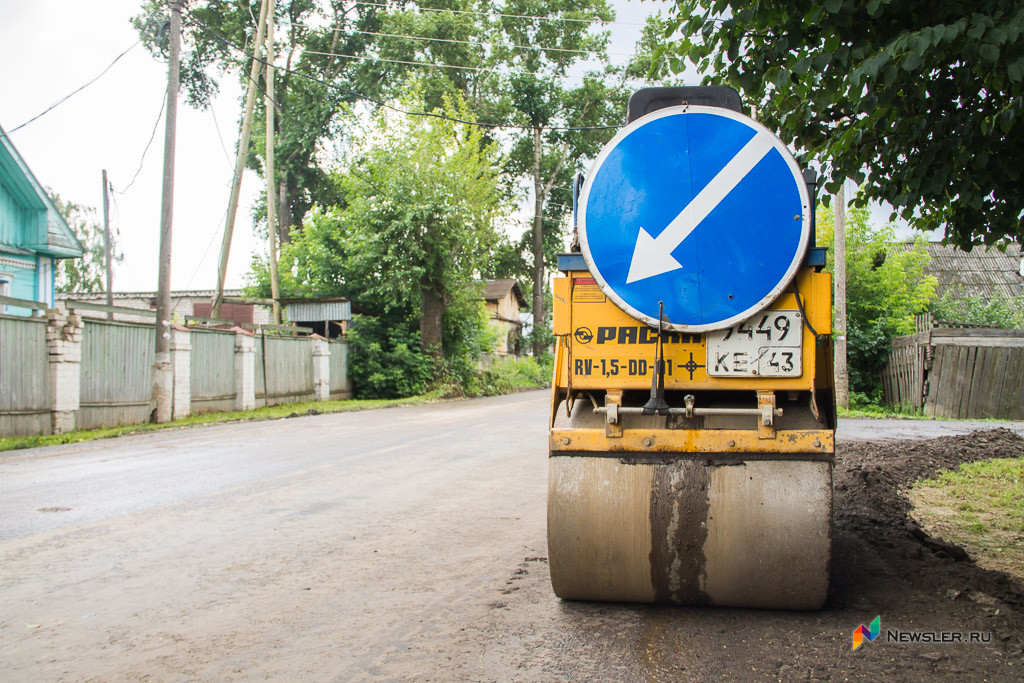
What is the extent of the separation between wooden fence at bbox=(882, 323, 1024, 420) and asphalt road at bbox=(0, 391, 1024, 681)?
10938mm

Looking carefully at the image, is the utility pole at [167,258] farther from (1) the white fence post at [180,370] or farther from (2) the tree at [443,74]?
(2) the tree at [443,74]

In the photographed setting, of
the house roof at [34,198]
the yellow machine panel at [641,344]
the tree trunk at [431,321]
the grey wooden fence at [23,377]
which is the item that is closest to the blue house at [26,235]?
the house roof at [34,198]

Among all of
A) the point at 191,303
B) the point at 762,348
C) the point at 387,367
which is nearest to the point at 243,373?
the point at 387,367

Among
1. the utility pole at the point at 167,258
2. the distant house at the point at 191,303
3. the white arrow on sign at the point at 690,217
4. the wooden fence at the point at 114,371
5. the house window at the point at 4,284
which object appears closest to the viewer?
the white arrow on sign at the point at 690,217

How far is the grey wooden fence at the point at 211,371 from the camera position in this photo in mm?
18141

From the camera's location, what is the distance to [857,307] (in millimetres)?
19203

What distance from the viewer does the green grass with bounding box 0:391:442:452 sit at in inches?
487

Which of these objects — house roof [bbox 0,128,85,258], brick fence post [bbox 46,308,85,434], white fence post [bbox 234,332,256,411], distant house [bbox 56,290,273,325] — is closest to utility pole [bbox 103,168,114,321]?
distant house [bbox 56,290,273,325]

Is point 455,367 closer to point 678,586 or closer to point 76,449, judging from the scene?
point 76,449

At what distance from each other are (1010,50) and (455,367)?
85.6 feet

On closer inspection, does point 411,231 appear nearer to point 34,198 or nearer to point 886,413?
point 34,198

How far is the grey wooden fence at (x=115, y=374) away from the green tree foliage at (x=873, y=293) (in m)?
15.5

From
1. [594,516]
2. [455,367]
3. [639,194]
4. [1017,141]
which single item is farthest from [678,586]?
[455,367]

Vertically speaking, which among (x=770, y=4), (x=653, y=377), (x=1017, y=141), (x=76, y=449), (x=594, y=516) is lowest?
(x=76, y=449)
